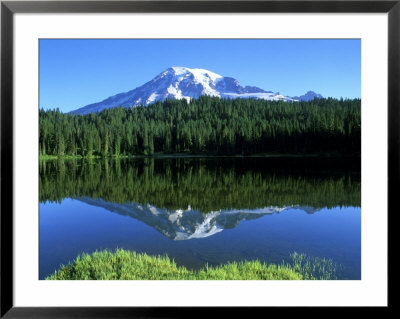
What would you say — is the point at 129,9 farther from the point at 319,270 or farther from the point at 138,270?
the point at 319,270

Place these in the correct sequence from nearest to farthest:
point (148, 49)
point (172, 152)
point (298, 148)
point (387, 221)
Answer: point (387, 221), point (148, 49), point (172, 152), point (298, 148)

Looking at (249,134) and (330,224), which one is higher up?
(249,134)

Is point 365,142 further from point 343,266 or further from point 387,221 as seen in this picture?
point 343,266

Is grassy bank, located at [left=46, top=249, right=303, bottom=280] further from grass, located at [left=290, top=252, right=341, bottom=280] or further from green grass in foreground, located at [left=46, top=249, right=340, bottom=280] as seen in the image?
grass, located at [left=290, top=252, right=341, bottom=280]

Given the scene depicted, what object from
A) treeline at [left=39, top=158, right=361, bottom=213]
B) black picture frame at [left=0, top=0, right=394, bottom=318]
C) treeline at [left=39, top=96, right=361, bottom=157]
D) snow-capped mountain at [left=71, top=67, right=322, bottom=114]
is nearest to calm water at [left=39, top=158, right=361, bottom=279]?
treeline at [left=39, top=158, right=361, bottom=213]

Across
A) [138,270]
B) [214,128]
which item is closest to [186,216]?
[214,128]

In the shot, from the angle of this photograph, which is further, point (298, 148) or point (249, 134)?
point (298, 148)

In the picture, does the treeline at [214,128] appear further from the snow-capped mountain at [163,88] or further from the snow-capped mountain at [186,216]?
the snow-capped mountain at [186,216]

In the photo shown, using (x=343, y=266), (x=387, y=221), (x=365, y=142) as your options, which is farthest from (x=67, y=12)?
(x=343, y=266)
